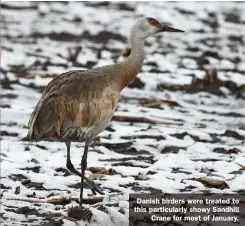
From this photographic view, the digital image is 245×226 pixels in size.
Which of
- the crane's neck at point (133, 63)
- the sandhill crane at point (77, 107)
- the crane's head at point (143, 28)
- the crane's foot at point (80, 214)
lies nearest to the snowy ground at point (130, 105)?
the crane's foot at point (80, 214)

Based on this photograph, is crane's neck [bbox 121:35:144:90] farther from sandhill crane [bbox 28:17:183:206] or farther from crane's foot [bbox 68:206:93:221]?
crane's foot [bbox 68:206:93:221]

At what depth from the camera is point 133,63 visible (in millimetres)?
6848

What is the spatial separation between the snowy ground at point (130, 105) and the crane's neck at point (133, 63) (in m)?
0.96

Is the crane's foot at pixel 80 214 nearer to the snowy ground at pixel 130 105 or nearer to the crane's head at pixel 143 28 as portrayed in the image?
the snowy ground at pixel 130 105

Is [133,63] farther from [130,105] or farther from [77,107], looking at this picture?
[130,105]

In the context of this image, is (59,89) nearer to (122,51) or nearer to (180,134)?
(180,134)

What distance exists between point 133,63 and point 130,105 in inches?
133

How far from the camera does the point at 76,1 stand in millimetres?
18422

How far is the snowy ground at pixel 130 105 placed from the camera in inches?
256

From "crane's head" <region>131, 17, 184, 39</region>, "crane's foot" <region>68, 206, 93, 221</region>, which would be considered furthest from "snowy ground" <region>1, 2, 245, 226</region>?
"crane's head" <region>131, 17, 184, 39</region>

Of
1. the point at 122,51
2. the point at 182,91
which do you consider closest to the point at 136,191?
the point at 182,91

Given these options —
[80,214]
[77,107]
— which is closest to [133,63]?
[77,107]

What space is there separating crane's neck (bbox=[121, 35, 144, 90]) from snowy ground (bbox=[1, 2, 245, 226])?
96 centimetres

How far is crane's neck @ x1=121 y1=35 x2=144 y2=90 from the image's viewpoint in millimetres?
6680
